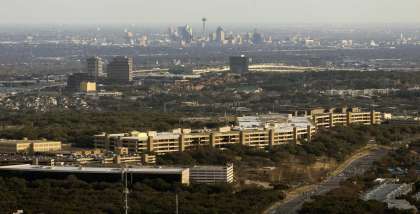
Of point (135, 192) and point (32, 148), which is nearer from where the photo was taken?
point (135, 192)

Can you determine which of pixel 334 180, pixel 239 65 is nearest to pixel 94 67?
pixel 239 65

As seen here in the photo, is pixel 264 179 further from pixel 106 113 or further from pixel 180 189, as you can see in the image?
pixel 106 113

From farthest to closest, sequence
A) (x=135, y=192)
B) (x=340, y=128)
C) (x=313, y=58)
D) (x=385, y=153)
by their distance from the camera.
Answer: (x=313, y=58) < (x=340, y=128) < (x=385, y=153) < (x=135, y=192)

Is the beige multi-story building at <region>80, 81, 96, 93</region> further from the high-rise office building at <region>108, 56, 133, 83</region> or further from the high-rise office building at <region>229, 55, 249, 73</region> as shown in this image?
the high-rise office building at <region>229, 55, 249, 73</region>

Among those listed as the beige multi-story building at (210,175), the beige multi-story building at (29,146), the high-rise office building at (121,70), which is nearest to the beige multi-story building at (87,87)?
the high-rise office building at (121,70)

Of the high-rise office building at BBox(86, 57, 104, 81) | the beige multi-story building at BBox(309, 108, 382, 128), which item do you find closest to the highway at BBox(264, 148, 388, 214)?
the beige multi-story building at BBox(309, 108, 382, 128)

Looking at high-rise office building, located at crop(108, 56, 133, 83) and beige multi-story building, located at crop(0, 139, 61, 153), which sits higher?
beige multi-story building, located at crop(0, 139, 61, 153)

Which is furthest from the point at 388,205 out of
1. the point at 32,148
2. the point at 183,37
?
the point at 183,37
